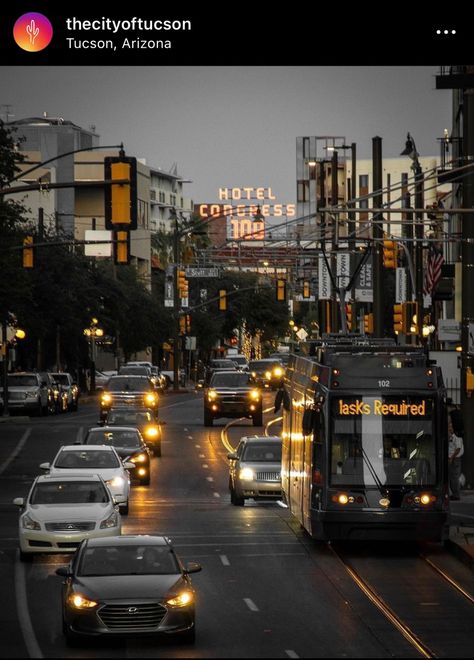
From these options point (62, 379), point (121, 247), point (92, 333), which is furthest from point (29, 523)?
point (92, 333)

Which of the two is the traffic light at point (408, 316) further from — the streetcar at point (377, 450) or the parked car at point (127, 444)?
the streetcar at point (377, 450)

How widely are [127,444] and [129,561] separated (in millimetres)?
24630

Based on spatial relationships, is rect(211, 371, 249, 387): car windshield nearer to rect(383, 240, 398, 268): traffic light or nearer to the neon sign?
rect(383, 240, 398, 268): traffic light

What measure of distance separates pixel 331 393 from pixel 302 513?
8.52 ft

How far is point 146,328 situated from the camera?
113 m

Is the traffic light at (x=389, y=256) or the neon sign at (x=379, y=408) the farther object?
the traffic light at (x=389, y=256)

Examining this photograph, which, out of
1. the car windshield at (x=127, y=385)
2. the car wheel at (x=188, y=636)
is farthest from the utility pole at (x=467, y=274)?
the car windshield at (x=127, y=385)

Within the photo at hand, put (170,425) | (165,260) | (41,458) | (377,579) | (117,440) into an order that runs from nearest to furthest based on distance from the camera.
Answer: (377,579)
(117,440)
(41,458)
(170,425)
(165,260)

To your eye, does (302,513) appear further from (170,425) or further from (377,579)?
(170,425)

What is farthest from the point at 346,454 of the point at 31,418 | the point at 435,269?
the point at 31,418

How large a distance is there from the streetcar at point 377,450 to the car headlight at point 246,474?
1034cm

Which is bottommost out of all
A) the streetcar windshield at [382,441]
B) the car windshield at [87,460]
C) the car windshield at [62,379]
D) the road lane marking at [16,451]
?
the road lane marking at [16,451]

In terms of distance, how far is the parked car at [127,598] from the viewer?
1725 cm

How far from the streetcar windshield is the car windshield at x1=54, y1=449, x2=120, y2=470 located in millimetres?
10152
